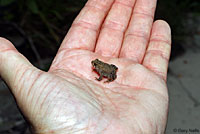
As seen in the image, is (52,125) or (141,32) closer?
(52,125)

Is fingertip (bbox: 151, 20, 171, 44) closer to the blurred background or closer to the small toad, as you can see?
the small toad

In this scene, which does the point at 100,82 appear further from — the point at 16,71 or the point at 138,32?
the point at 138,32

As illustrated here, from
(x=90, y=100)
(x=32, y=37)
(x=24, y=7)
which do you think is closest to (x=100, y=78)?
(x=90, y=100)

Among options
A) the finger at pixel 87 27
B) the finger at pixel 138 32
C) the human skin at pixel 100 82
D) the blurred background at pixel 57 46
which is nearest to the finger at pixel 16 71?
the human skin at pixel 100 82

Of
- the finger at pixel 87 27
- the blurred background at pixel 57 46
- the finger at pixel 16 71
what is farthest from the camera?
the blurred background at pixel 57 46

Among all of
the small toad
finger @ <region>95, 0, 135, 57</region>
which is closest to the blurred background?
finger @ <region>95, 0, 135, 57</region>

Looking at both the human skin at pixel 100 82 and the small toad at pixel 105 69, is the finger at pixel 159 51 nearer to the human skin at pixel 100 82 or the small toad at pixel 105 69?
the human skin at pixel 100 82

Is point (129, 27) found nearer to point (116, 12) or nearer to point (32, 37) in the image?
point (116, 12)
